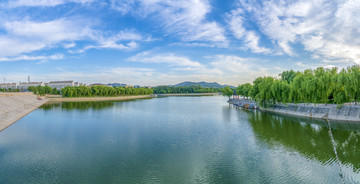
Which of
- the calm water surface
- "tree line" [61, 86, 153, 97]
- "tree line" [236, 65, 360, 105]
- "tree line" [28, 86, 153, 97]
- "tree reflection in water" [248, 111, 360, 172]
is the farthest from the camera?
"tree line" [28, 86, 153, 97]

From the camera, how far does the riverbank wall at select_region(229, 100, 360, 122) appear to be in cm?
1992

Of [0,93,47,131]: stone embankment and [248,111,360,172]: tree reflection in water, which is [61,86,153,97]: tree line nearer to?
[0,93,47,131]: stone embankment

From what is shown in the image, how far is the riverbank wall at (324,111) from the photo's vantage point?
19.9m

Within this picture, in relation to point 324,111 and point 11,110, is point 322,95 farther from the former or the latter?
point 11,110

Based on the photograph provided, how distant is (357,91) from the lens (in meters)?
19.1

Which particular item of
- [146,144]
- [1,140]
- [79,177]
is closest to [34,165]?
[79,177]

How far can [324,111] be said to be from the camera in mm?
22391

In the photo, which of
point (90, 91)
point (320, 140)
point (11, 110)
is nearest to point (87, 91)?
point (90, 91)

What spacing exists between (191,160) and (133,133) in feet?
25.9

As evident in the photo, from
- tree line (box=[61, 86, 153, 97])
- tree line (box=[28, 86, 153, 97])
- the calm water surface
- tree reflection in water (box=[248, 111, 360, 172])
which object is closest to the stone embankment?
the calm water surface

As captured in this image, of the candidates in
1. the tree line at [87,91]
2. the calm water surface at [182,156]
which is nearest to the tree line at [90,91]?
the tree line at [87,91]

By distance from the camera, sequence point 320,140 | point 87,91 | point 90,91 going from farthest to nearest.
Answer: point 90,91 < point 87,91 < point 320,140

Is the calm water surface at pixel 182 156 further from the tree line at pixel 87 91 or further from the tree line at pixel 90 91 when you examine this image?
the tree line at pixel 87 91

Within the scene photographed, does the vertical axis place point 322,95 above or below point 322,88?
below
